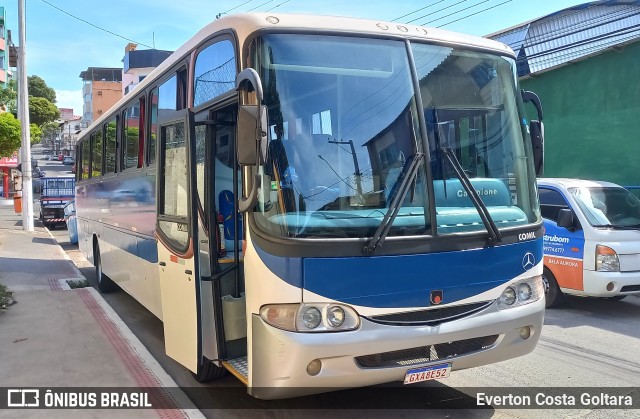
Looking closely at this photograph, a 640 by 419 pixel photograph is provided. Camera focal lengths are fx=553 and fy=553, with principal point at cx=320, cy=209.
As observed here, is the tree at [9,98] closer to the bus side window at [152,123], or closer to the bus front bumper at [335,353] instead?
the bus side window at [152,123]

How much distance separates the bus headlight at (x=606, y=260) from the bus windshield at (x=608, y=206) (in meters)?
0.39

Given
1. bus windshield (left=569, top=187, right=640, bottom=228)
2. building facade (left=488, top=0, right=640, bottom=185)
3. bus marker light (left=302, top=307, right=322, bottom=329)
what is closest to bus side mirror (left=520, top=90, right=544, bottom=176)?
bus marker light (left=302, top=307, right=322, bottom=329)

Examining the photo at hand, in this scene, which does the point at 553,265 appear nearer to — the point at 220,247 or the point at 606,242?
the point at 606,242

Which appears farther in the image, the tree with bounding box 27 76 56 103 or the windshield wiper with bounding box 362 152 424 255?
the tree with bounding box 27 76 56 103

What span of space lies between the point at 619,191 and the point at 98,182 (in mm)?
8385

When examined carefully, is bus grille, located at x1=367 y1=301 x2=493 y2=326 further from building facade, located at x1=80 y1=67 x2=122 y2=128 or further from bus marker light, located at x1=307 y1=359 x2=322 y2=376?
building facade, located at x1=80 y1=67 x2=122 y2=128

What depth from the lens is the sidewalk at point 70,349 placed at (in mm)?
4922

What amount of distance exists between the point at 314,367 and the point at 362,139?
1550 millimetres

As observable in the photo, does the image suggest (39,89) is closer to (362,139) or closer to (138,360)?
(138,360)

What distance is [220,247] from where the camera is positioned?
15.0 ft

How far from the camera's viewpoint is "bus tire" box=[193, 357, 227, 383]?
191 inches

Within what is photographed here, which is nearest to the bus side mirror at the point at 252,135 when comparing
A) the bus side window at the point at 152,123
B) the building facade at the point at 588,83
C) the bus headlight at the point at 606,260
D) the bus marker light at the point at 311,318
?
the bus marker light at the point at 311,318

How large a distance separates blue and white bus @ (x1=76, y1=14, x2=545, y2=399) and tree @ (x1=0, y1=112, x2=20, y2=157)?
17548mm

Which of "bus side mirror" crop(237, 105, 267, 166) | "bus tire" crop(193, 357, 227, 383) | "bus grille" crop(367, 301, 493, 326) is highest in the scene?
"bus side mirror" crop(237, 105, 267, 166)
